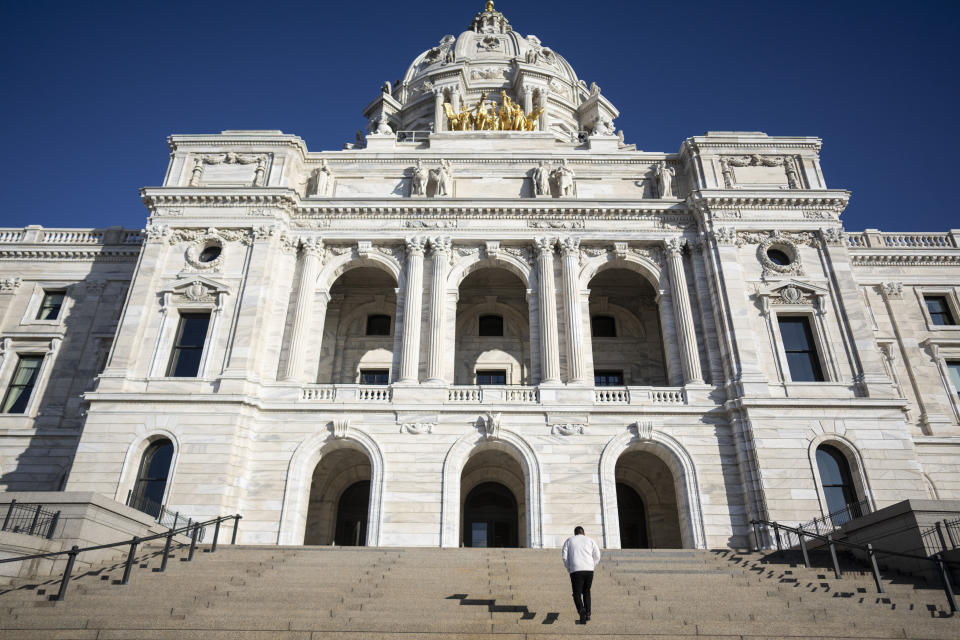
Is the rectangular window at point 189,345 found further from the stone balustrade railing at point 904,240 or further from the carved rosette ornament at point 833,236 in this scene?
the stone balustrade railing at point 904,240

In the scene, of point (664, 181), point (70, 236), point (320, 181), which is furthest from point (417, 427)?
point (70, 236)

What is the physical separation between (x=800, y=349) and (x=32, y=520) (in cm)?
2586

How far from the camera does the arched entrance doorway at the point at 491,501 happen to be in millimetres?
25719

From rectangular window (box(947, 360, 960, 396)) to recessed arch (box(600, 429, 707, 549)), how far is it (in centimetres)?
1660

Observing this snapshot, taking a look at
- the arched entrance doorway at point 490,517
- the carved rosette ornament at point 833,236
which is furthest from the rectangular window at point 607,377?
the carved rosette ornament at point 833,236

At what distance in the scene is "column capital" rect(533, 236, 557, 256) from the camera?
1045 inches

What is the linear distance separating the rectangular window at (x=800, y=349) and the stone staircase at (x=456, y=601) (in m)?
9.50

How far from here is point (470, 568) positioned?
14.9m

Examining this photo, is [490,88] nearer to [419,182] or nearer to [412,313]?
[419,182]

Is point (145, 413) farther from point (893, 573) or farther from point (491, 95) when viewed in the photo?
point (491, 95)

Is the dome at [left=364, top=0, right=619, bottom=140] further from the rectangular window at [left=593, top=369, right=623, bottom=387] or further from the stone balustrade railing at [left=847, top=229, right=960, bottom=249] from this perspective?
the rectangular window at [left=593, top=369, right=623, bottom=387]

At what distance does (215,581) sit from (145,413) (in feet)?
36.9

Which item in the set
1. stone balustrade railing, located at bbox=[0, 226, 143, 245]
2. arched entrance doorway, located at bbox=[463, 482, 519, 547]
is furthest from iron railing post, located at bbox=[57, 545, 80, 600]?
stone balustrade railing, located at bbox=[0, 226, 143, 245]

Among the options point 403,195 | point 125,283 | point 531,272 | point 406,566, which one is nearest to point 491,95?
point 403,195
